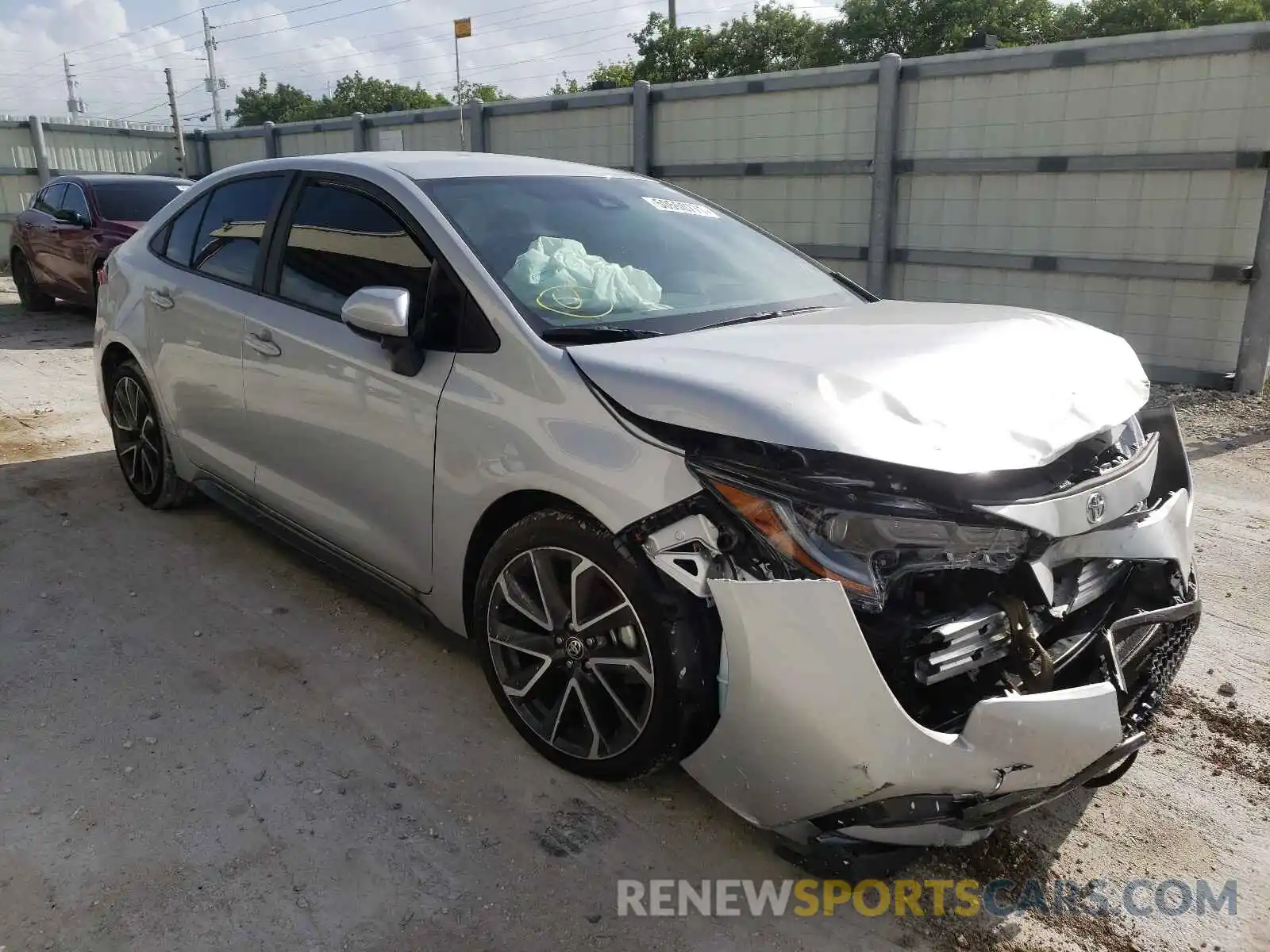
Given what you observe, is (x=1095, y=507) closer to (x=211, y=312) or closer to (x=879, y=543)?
(x=879, y=543)

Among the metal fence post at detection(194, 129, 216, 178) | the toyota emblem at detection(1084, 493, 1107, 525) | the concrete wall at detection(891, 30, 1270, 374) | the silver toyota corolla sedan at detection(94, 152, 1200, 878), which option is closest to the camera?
the silver toyota corolla sedan at detection(94, 152, 1200, 878)

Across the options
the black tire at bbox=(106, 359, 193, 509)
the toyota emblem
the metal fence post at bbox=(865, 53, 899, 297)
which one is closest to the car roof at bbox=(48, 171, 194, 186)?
the black tire at bbox=(106, 359, 193, 509)

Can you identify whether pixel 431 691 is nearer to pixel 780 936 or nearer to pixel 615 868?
pixel 615 868

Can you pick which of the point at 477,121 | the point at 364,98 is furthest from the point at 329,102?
the point at 477,121

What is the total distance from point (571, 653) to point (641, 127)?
406 inches

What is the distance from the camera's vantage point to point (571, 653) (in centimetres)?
270

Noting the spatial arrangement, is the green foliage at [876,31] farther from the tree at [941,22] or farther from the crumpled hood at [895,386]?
the crumpled hood at [895,386]

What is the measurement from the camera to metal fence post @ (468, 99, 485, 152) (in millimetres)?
13734

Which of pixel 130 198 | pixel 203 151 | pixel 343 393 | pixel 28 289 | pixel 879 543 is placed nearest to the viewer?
pixel 879 543

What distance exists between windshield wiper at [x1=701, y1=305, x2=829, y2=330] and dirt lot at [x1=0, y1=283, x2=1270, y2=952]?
141cm

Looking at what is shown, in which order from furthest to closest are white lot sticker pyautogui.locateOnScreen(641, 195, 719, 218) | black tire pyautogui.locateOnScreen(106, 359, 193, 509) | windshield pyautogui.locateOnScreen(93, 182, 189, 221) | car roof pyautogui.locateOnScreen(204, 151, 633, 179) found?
windshield pyautogui.locateOnScreen(93, 182, 189, 221) < black tire pyautogui.locateOnScreen(106, 359, 193, 509) < white lot sticker pyautogui.locateOnScreen(641, 195, 719, 218) < car roof pyautogui.locateOnScreen(204, 151, 633, 179)

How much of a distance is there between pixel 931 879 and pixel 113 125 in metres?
23.2

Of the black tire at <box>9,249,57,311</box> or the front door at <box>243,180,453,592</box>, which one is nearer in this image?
the front door at <box>243,180,453,592</box>

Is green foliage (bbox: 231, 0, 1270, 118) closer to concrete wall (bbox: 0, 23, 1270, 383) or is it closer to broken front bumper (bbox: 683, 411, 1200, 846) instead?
concrete wall (bbox: 0, 23, 1270, 383)
